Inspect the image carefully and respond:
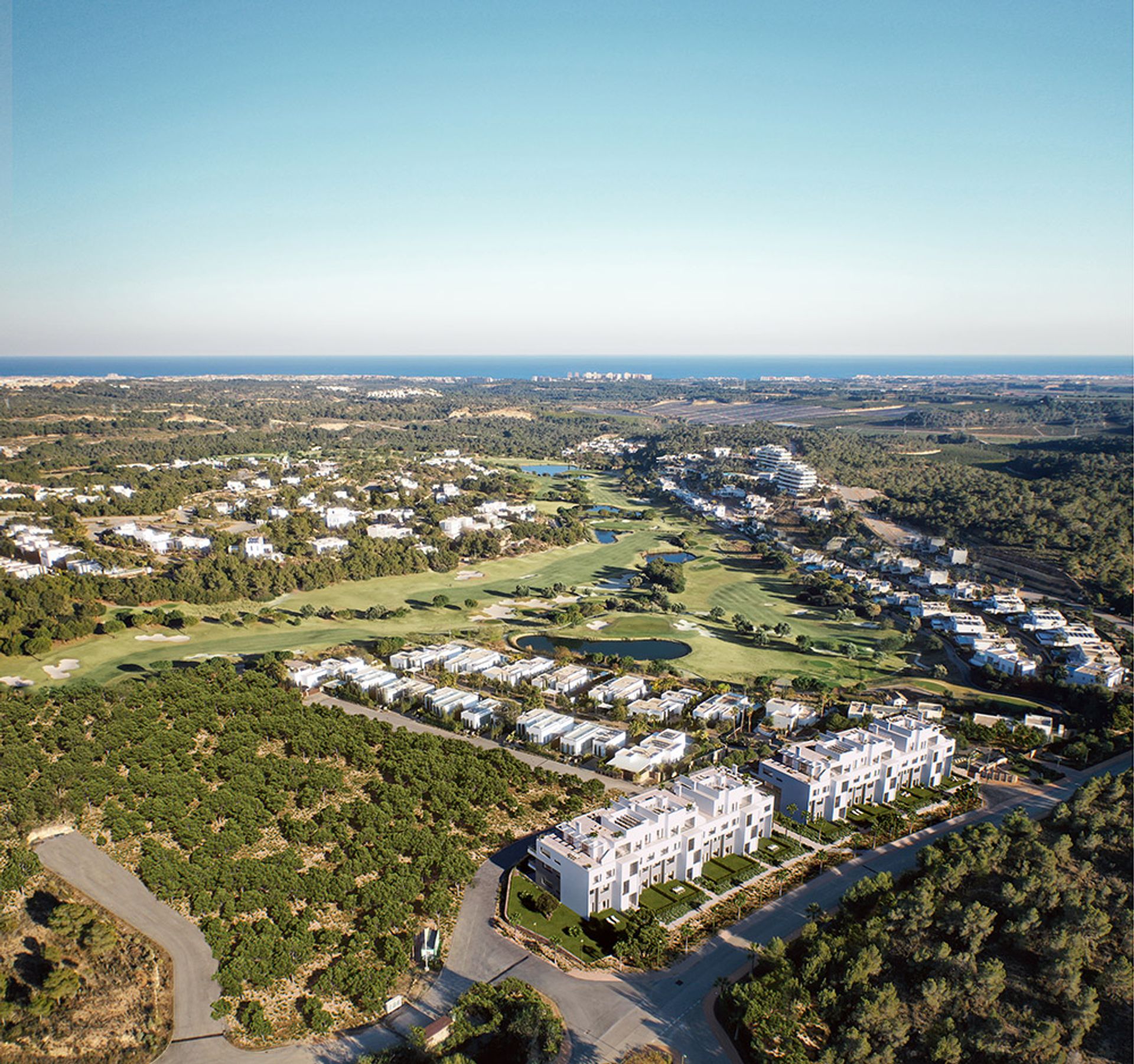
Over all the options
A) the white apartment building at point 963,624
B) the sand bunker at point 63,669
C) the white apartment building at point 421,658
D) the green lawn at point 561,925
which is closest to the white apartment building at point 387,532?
the white apartment building at point 421,658

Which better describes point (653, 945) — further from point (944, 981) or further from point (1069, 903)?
point (1069, 903)

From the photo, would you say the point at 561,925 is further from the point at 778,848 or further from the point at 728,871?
the point at 778,848

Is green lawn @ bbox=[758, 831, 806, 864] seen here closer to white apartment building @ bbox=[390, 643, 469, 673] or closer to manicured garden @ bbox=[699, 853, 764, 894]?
manicured garden @ bbox=[699, 853, 764, 894]

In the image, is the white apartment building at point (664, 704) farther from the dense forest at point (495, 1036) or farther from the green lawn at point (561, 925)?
the dense forest at point (495, 1036)

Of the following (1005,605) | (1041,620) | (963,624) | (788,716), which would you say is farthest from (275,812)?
(1005,605)

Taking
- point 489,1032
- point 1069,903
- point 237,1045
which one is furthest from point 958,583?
point 237,1045

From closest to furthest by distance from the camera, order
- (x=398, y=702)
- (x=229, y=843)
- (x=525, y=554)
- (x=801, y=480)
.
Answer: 1. (x=229, y=843)
2. (x=398, y=702)
3. (x=525, y=554)
4. (x=801, y=480)
